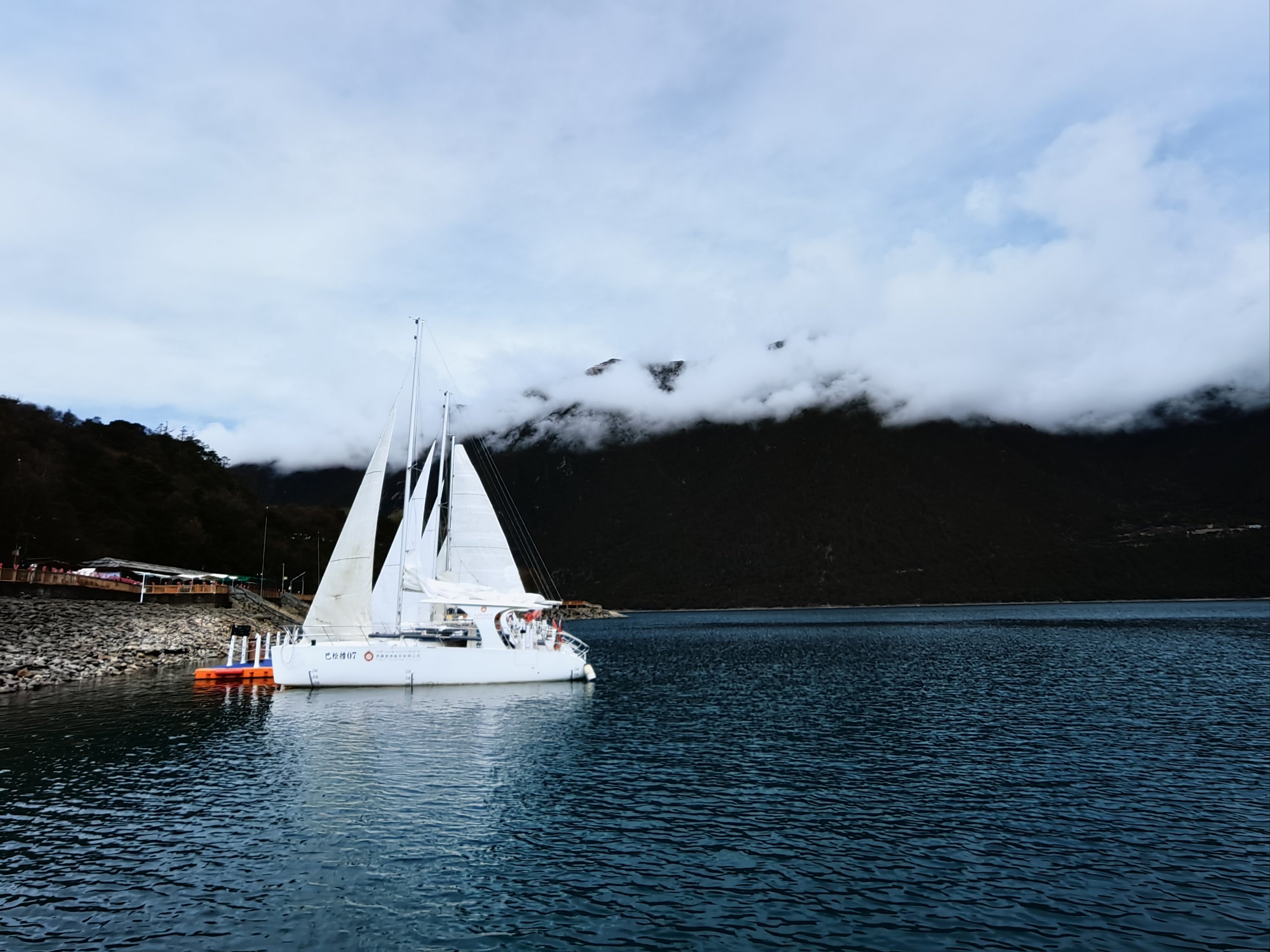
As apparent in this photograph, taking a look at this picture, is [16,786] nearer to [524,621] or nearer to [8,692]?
[8,692]

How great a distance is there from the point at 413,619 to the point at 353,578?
4.88 m

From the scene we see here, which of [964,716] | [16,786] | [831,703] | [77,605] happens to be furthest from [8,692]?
[964,716]

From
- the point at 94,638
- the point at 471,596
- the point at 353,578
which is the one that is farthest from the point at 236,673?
the point at 471,596

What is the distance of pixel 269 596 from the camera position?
90000mm

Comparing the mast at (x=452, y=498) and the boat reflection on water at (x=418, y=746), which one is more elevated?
the mast at (x=452, y=498)

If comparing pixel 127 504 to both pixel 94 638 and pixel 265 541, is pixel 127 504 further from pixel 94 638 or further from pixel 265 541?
pixel 94 638

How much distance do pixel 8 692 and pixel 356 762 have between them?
91.1ft

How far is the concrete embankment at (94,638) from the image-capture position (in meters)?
43.8

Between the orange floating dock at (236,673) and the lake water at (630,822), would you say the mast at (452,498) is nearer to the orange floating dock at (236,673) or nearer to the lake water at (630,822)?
the lake water at (630,822)

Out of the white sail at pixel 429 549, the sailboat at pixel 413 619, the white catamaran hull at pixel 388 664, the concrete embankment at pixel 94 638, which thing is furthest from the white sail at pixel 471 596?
the concrete embankment at pixel 94 638

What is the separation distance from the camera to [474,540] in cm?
4862

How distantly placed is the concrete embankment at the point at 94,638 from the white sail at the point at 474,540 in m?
23.2

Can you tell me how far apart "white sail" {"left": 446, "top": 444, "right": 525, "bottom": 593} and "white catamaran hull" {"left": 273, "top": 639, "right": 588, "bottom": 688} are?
5742 millimetres

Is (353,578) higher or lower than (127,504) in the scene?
lower
